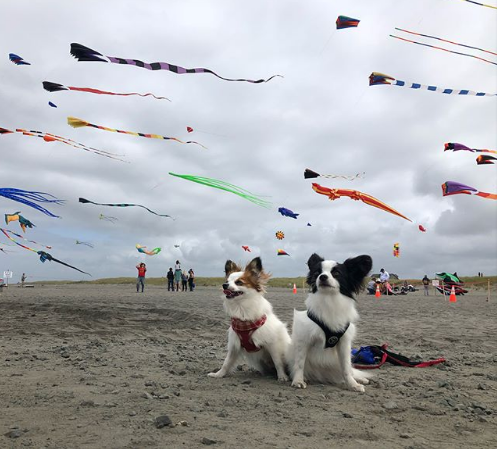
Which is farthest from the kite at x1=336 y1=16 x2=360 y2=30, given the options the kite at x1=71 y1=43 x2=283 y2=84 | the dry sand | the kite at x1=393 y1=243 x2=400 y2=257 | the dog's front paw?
the kite at x1=393 y1=243 x2=400 y2=257

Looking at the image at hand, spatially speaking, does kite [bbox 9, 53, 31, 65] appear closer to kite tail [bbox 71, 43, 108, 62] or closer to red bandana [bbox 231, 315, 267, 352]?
kite tail [bbox 71, 43, 108, 62]

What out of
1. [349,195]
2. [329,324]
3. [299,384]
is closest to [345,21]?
[349,195]

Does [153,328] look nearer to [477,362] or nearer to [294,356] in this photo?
[294,356]

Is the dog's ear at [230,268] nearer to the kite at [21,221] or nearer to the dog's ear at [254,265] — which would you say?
the dog's ear at [254,265]

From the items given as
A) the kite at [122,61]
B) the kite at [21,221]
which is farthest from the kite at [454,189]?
the kite at [21,221]

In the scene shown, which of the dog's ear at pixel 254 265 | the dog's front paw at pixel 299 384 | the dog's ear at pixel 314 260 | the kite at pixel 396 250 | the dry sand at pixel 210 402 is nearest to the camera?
the dry sand at pixel 210 402

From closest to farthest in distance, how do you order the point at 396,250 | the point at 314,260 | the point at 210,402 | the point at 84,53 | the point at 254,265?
the point at 210,402
the point at 314,260
the point at 254,265
the point at 84,53
the point at 396,250

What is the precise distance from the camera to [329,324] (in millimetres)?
5629

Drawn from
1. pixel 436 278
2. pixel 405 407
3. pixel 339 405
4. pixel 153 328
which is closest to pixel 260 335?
pixel 339 405

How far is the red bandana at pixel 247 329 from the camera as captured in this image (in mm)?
6074

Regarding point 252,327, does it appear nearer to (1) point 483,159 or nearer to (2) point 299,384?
(2) point 299,384

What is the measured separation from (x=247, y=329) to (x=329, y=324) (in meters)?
1.14

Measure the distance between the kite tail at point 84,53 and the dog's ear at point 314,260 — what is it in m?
6.26

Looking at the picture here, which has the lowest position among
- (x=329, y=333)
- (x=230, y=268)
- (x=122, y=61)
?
(x=329, y=333)
